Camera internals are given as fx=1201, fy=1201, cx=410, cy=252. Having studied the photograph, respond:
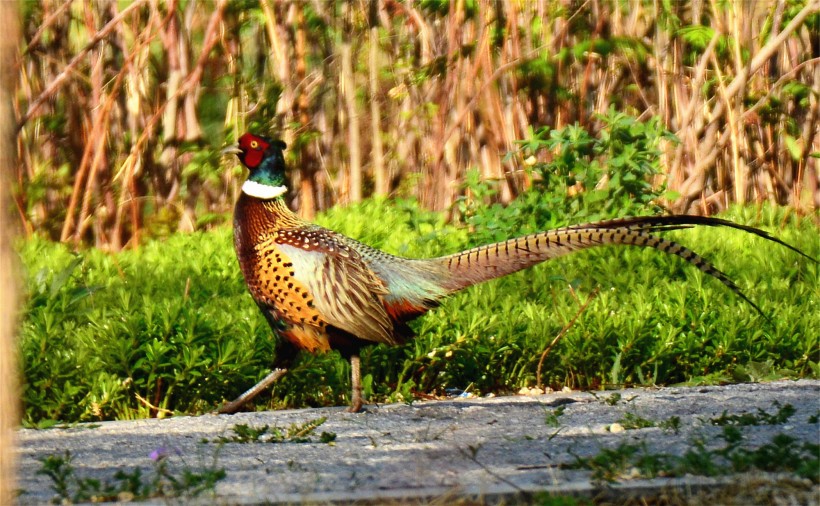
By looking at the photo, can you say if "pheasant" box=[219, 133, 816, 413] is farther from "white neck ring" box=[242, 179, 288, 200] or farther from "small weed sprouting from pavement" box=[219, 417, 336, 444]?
"small weed sprouting from pavement" box=[219, 417, 336, 444]

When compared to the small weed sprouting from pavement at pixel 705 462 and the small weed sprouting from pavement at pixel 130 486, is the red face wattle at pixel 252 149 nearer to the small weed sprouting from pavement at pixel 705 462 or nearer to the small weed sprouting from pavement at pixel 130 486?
the small weed sprouting from pavement at pixel 130 486

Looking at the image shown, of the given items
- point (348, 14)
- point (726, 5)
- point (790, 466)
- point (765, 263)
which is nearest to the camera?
point (790, 466)

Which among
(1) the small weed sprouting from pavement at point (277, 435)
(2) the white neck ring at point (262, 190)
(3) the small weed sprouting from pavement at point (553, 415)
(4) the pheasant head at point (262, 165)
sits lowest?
(3) the small weed sprouting from pavement at point (553, 415)

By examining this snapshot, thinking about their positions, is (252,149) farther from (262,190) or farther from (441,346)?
(441,346)

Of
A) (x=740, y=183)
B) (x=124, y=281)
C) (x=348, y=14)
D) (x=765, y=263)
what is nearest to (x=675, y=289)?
(x=765, y=263)

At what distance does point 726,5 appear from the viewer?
10.1 meters

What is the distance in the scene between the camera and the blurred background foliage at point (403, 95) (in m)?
9.96

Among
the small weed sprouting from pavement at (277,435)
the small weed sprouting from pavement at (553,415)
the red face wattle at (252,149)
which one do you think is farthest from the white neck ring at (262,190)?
the small weed sprouting from pavement at (553,415)

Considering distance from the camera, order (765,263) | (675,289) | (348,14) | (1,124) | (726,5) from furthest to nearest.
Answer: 1. (348,14)
2. (726,5)
3. (765,263)
4. (675,289)
5. (1,124)

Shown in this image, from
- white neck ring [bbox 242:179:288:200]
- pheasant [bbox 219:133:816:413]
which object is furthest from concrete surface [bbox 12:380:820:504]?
white neck ring [bbox 242:179:288:200]

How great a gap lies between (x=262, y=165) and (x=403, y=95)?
5.20 metres

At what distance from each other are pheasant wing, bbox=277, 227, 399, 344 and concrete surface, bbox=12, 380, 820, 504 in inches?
15.3

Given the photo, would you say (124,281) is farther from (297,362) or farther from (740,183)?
(740,183)

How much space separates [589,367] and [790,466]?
2.43 m
